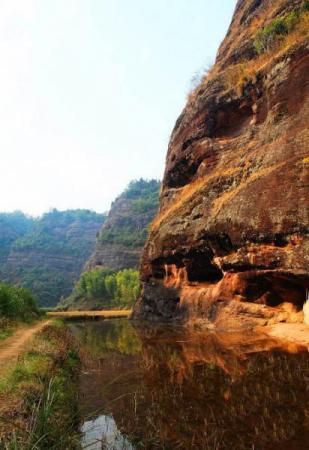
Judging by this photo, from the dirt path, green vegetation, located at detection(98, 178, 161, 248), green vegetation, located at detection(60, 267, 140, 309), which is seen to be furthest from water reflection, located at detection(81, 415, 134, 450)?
green vegetation, located at detection(98, 178, 161, 248)

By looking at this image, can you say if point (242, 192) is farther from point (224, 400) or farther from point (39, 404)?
point (39, 404)

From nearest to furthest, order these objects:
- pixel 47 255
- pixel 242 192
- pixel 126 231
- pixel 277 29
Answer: pixel 242 192, pixel 277 29, pixel 126 231, pixel 47 255

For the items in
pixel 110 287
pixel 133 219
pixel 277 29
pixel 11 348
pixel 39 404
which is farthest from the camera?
pixel 133 219

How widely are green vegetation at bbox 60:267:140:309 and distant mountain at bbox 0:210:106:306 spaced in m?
29.5

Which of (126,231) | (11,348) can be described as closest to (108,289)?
(126,231)

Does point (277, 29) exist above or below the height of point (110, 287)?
above

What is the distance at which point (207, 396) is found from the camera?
30.2 feet

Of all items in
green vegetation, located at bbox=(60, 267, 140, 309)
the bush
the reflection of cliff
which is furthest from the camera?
green vegetation, located at bbox=(60, 267, 140, 309)

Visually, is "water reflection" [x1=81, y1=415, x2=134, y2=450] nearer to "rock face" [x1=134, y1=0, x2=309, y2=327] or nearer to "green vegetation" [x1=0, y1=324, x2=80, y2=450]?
"green vegetation" [x1=0, y1=324, x2=80, y2=450]

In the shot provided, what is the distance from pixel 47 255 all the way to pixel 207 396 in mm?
151319

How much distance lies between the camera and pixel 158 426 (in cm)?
752

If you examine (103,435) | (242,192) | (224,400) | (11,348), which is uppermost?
(242,192)

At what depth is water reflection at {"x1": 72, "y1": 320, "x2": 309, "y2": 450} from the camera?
6.70 metres

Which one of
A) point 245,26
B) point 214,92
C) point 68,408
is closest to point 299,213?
point 68,408
